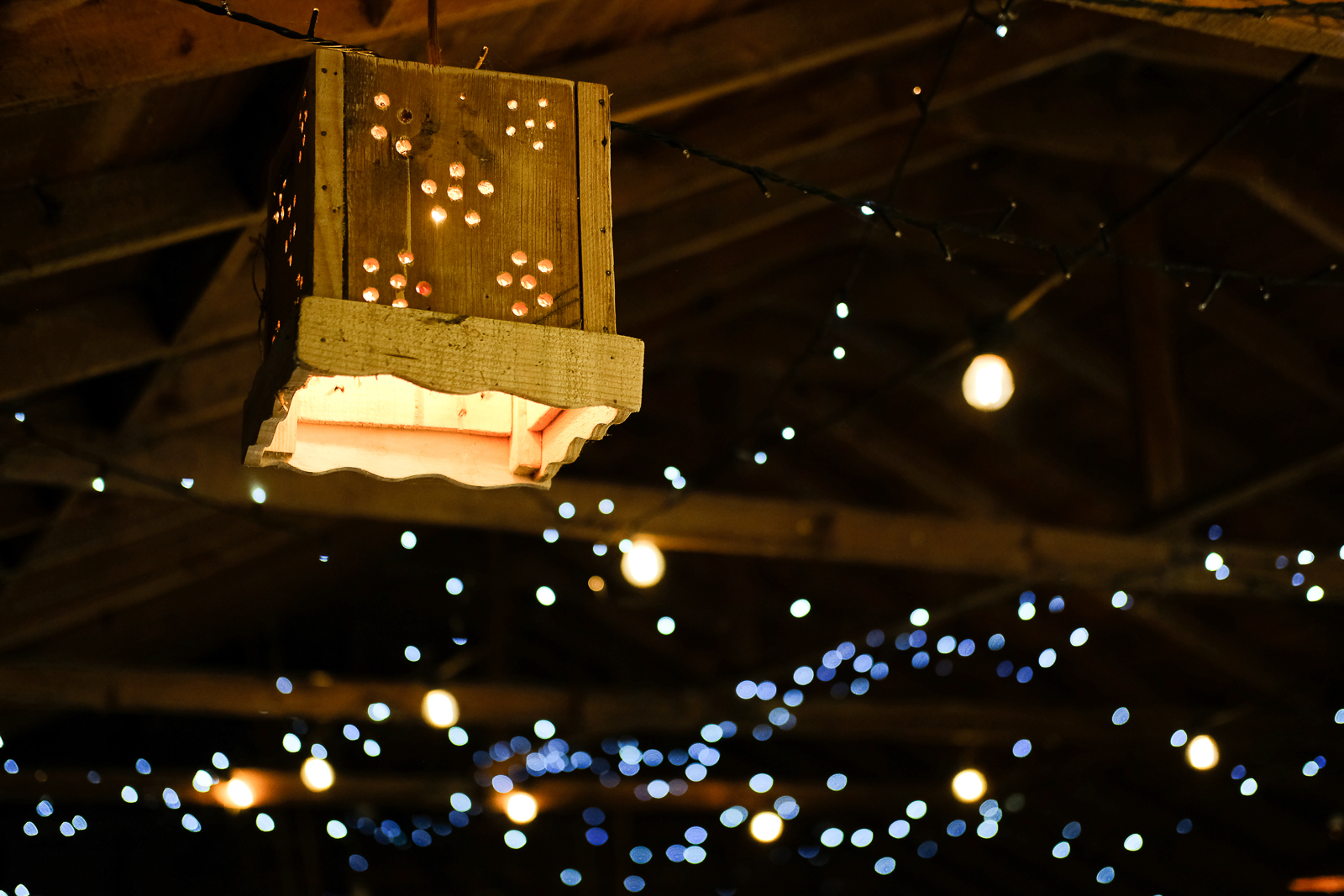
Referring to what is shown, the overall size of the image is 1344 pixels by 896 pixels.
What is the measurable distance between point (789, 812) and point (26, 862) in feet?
17.4

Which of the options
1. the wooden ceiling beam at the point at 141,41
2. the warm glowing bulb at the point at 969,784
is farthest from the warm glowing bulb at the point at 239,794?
the wooden ceiling beam at the point at 141,41

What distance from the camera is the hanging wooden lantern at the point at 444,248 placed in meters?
1.45

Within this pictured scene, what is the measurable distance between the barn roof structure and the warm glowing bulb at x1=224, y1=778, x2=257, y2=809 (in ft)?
0.30

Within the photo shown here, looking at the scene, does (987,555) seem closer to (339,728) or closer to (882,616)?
(882,616)

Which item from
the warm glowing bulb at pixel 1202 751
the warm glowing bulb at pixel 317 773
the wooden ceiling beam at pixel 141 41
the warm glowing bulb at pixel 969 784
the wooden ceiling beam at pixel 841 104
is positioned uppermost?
the wooden ceiling beam at pixel 841 104

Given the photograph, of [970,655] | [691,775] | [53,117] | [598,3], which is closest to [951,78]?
[598,3]

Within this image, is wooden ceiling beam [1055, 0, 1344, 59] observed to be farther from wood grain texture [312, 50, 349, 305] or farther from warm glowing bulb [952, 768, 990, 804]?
warm glowing bulb [952, 768, 990, 804]

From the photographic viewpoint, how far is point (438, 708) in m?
6.52

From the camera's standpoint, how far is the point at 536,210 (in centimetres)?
160

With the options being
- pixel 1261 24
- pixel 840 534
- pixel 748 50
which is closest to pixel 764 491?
pixel 840 534

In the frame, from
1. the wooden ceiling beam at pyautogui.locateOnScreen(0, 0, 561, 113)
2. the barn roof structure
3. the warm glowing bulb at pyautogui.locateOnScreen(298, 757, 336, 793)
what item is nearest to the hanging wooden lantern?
the barn roof structure

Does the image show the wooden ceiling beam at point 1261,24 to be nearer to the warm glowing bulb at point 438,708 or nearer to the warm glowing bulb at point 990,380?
the warm glowing bulb at point 990,380

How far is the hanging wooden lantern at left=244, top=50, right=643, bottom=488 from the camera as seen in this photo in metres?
1.45

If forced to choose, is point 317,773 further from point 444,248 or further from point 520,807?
point 444,248
